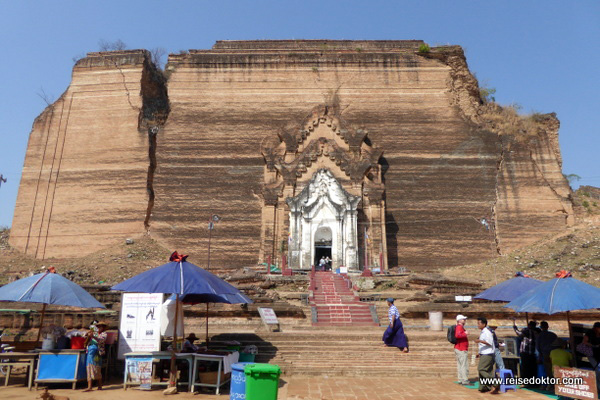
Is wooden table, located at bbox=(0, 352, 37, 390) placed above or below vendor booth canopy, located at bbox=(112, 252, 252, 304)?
below

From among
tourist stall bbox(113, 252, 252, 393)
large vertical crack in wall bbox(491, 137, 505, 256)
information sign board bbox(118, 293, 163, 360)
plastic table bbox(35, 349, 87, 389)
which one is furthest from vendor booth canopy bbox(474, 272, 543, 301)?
large vertical crack in wall bbox(491, 137, 505, 256)

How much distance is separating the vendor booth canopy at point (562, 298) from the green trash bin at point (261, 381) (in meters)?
5.18

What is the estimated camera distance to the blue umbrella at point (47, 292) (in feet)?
28.8

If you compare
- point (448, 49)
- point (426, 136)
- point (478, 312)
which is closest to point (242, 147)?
point (426, 136)

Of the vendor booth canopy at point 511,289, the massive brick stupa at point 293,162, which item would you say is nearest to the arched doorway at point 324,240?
the massive brick stupa at point 293,162

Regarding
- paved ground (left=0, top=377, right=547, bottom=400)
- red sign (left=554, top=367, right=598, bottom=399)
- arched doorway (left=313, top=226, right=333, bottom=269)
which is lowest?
paved ground (left=0, top=377, right=547, bottom=400)

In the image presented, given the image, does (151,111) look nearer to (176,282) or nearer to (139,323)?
(139,323)

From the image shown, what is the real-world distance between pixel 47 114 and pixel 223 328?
26173 mm

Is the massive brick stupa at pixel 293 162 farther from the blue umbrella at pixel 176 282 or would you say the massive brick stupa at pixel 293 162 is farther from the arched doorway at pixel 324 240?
the blue umbrella at pixel 176 282

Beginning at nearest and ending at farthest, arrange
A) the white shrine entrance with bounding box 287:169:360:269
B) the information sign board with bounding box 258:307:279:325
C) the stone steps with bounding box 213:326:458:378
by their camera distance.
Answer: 1. the stone steps with bounding box 213:326:458:378
2. the information sign board with bounding box 258:307:279:325
3. the white shrine entrance with bounding box 287:169:360:269

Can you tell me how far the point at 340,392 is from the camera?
26.6 feet

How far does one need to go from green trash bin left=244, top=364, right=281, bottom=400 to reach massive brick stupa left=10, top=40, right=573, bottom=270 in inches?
718

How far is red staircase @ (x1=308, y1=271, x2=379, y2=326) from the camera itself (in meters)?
14.9

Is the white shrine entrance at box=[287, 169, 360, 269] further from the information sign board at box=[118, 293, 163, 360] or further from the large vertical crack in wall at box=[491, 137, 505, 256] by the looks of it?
the information sign board at box=[118, 293, 163, 360]
